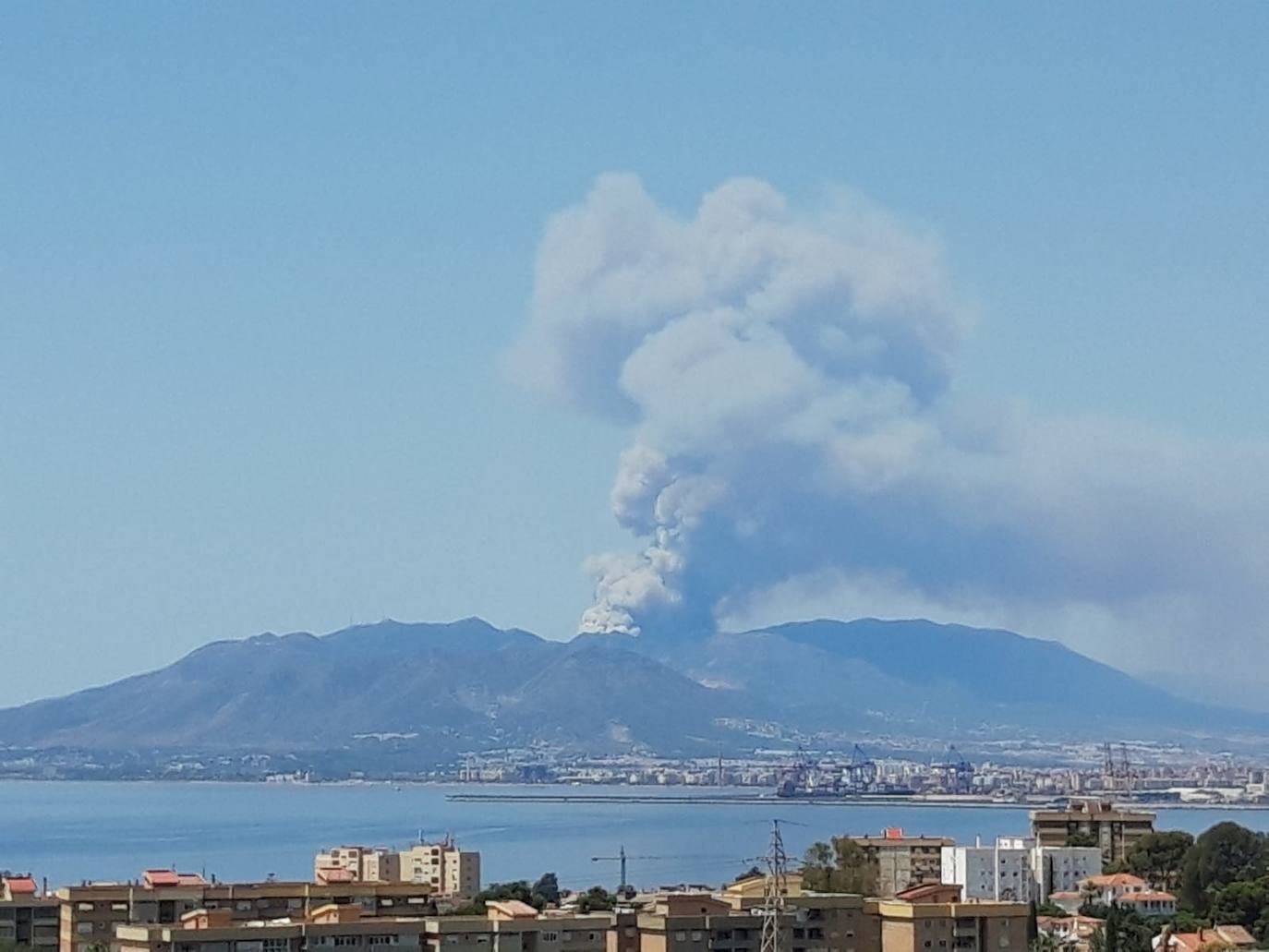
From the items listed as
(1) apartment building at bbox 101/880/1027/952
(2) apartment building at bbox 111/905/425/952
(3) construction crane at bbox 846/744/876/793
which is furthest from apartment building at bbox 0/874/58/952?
(3) construction crane at bbox 846/744/876/793

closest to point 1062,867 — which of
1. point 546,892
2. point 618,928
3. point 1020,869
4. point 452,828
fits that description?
point 1020,869

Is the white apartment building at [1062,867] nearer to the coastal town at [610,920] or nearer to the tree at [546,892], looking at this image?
the coastal town at [610,920]

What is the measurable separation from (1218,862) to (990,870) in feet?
11.4

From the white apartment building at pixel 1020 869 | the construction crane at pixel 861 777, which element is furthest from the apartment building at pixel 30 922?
the construction crane at pixel 861 777

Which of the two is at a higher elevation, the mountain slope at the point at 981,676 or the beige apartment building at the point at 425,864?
the mountain slope at the point at 981,676

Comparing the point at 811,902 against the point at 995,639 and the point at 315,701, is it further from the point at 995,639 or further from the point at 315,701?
the point at 995,639

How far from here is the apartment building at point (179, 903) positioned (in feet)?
53.3

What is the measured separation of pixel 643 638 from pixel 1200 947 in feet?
487

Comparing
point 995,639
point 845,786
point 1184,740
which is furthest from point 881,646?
point 845,786

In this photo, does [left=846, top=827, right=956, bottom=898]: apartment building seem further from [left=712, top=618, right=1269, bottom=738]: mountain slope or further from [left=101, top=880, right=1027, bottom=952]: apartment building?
[left=712, top=618, right=1269, bottom=738]: mountain slope

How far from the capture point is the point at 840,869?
77.7 ft

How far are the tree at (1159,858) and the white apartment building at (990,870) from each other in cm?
126

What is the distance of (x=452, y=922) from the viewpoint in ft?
48.8

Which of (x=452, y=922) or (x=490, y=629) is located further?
(x=490, y=629)
